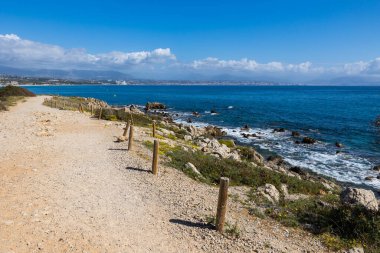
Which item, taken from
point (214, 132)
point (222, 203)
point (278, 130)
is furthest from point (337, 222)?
point (278, 130)

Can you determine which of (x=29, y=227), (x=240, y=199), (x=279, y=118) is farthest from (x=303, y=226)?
Result: (x=279, y=118)

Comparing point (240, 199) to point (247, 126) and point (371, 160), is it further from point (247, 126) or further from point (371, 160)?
point (247, 126)

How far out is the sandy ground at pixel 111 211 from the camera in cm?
938

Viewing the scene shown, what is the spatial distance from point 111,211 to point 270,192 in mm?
7807

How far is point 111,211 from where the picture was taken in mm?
11391

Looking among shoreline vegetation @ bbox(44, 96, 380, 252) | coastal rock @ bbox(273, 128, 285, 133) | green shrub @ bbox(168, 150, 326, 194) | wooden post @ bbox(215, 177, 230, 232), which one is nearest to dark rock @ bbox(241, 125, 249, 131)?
coastal rock @ bbox(273, 128, 285, 133)

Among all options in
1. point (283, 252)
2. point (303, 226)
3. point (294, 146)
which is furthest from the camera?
point (294, 146)

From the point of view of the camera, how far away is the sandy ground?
9.38 m

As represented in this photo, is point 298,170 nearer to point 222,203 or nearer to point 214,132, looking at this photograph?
point 222,203

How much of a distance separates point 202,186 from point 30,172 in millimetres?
8321

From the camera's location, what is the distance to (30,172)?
15.0 metres

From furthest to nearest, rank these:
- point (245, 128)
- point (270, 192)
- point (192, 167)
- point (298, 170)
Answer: point (245, 128) < point (298, 170) < point (192, 167) < point (270, 192)

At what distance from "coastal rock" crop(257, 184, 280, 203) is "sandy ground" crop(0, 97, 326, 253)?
5.08ft

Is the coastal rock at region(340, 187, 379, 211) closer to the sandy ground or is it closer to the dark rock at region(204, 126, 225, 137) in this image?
the sandy ground
